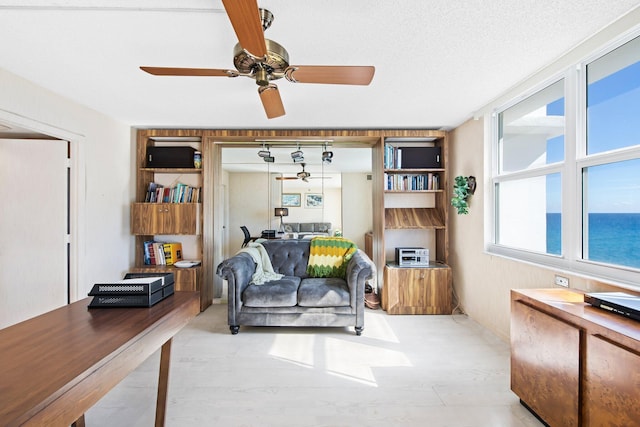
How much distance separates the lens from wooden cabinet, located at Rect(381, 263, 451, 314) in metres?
3.57

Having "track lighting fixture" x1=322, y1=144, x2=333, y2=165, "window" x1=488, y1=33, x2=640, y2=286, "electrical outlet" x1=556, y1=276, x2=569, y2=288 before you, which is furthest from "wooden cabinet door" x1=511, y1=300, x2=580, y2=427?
"track lighting fixture" x1=322, y1=144, x2=333, y2=165

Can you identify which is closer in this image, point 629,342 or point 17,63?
point 629,342

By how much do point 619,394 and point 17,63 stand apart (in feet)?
13.4

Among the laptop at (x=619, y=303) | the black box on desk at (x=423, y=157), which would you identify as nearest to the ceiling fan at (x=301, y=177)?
the black box on desk at (x=423, y=157)

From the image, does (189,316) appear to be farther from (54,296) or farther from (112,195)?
(112,195)

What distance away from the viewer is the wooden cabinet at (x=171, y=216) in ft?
11.9

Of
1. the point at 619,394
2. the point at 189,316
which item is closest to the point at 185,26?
the point at 189,316

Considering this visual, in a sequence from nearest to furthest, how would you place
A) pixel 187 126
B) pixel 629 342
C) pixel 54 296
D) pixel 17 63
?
pixel 629 342
pixel 17 63
pixel 54 296
pixel 187 126

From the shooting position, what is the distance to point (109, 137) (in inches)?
Result: 131

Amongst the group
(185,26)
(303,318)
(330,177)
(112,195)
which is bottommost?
(303,318)

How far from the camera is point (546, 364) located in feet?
5.34

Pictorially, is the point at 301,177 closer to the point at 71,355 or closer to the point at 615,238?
the point at 615,238

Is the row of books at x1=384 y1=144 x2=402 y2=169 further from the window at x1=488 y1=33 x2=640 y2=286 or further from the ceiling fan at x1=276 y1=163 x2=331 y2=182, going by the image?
the window at x1=488 y1=33 x2=640 y2=286

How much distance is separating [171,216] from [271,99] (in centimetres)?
237
